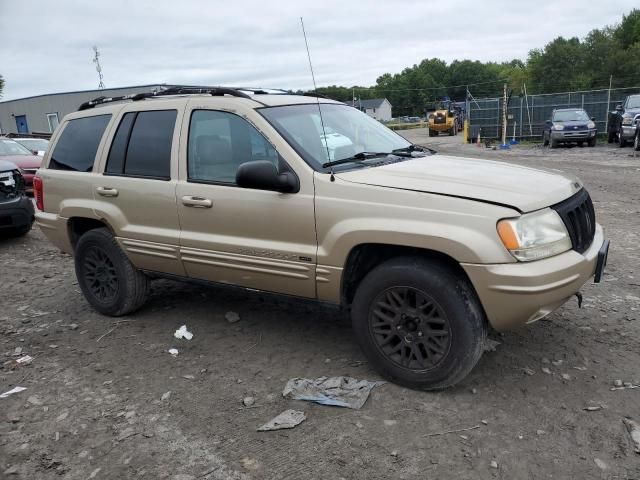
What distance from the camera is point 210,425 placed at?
3062mm

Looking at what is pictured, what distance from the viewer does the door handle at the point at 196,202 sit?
3.84 meters

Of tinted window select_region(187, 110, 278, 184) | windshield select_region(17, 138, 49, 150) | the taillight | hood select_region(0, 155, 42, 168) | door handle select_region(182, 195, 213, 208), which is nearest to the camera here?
tinted window select_region(187, 110, 278, 184)

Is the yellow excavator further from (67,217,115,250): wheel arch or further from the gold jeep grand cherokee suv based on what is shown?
(67,217,115,250): wheel arch

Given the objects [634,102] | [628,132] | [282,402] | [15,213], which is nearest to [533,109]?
[634,102]

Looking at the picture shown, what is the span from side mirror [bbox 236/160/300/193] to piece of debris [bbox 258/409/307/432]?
1.37 metres

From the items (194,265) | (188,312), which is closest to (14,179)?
(188,312)

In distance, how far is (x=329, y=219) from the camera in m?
3.35

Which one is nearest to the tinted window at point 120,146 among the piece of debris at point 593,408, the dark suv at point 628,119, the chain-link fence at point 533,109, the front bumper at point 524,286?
the front bumper at point 524,286

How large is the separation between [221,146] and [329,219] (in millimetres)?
1118

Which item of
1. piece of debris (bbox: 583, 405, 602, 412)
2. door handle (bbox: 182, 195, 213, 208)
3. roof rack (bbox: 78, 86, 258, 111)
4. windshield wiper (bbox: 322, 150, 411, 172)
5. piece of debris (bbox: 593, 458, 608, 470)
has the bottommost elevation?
piece of debris (bbox: 593, 458, 608, 470)

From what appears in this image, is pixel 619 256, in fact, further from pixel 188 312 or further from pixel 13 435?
pixel 13 435

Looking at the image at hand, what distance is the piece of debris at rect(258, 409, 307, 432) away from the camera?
3.00 m

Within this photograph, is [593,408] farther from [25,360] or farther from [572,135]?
[572,135]

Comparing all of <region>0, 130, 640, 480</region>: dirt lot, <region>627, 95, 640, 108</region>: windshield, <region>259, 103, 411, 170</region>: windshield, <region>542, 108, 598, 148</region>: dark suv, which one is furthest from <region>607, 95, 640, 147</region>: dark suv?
<region>259, 103, 411, 170</region>: windshield
